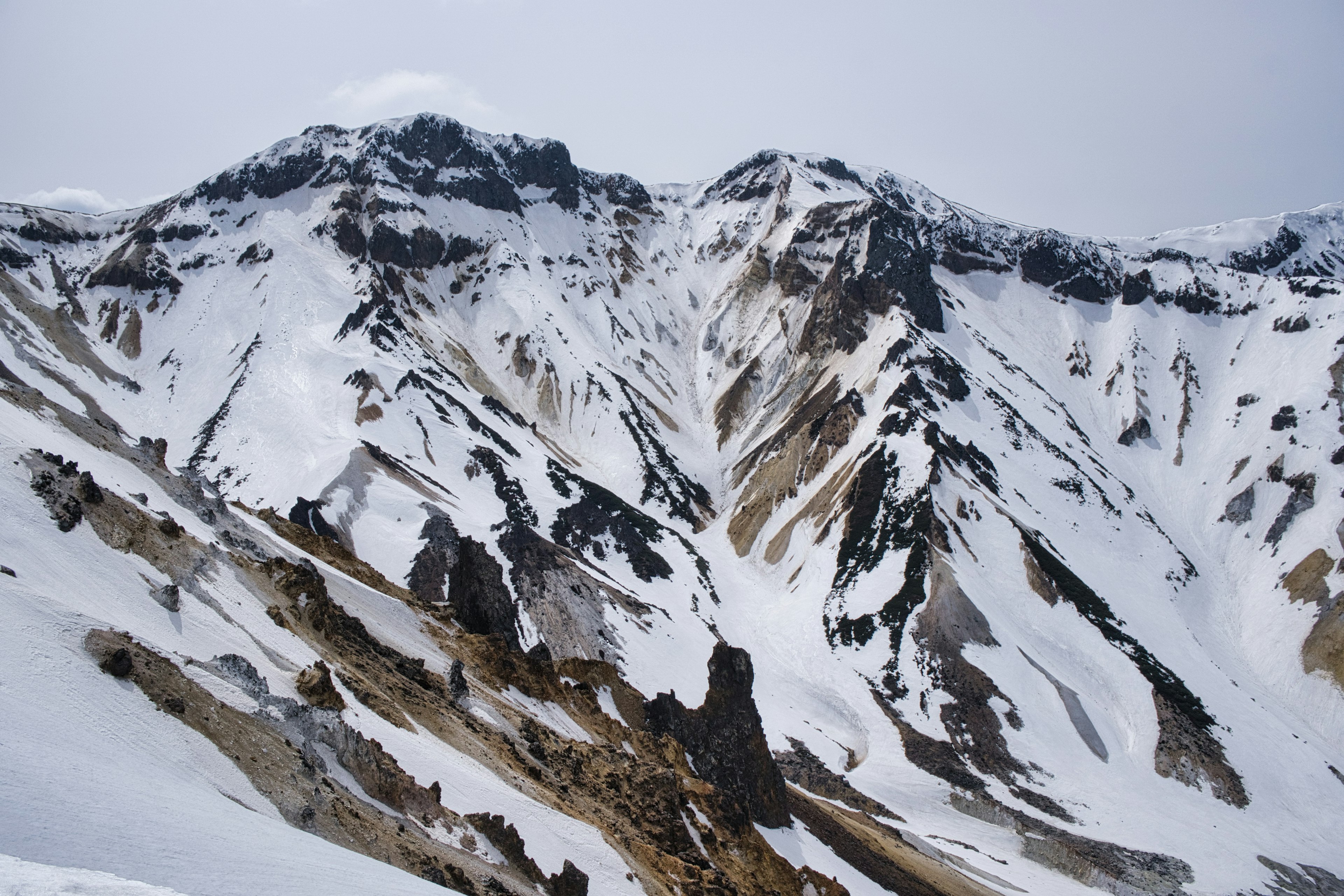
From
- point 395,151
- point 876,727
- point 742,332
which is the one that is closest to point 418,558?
point 876,727

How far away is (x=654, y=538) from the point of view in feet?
277

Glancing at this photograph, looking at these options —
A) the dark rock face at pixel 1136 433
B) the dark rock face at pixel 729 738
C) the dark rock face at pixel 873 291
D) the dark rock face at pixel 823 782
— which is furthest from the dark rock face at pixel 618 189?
the dark rock face at pixel 729 738

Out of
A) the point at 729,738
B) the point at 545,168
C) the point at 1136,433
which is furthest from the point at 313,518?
the point at 545,168

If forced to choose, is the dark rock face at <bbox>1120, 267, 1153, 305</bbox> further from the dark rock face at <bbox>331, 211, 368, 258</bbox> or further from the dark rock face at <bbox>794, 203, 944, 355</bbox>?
A: the dark rock face at <bbox>331, 211, 368, 258</bbox>

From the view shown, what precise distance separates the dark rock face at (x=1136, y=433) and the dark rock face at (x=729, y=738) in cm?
10478

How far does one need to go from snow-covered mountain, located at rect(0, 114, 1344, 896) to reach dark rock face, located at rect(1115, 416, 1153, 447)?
0.38 meters

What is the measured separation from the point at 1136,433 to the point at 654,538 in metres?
81.9

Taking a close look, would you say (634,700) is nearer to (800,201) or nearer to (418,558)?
(418,558)

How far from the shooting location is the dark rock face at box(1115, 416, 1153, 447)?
11706 cm

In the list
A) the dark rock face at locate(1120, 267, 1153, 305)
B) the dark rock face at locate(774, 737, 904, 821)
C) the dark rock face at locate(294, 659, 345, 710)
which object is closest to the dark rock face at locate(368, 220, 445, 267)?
the dark rock face at locate(774, 737, 904, 821)

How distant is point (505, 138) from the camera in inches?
6880

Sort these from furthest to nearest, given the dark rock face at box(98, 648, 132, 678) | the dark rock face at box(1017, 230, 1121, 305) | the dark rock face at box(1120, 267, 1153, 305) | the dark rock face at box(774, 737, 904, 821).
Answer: the dark rock face at box(1017, 230, 1121, 305) → the dark rock face at box(1120, 267, 1153, 305) → the dark rock face at box(774, 737, 904, 821) → the dark rock face at box(98, 648, 132, 678)

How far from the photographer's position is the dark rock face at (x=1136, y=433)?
117 m

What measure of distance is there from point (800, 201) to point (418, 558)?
131 metres
